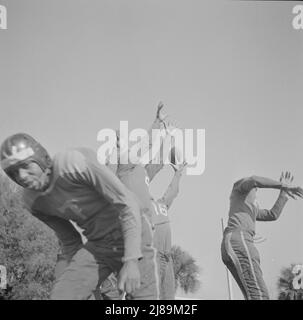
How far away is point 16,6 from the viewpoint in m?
3.56

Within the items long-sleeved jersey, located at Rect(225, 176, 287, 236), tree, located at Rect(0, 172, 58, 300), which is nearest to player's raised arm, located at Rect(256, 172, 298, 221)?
long-sleeved jersey, located at Rect(225, 176, 287, 236)

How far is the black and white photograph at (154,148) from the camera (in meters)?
3.36

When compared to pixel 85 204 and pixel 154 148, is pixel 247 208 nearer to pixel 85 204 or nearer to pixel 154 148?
pixel 154 148

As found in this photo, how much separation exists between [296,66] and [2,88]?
1.68 m

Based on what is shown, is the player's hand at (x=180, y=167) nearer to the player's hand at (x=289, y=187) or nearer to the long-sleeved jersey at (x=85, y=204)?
the long-sleeved jersey at (x=85, y=204)

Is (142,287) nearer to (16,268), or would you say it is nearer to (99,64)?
(16,268)

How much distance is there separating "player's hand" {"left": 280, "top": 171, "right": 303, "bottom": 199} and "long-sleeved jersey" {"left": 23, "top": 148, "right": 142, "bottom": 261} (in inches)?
34.6

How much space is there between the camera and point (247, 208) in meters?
3.60

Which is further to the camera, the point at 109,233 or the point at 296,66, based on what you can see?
the point at 296,66

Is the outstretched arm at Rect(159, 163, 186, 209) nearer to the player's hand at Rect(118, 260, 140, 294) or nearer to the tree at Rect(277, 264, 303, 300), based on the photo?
the player's hand at Rect(118, 260, 140, 294)

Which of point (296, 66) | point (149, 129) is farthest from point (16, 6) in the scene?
point (296, 66)

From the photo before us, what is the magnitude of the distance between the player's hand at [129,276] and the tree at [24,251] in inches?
16.2

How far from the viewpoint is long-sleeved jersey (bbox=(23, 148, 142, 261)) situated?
329 centimetres
